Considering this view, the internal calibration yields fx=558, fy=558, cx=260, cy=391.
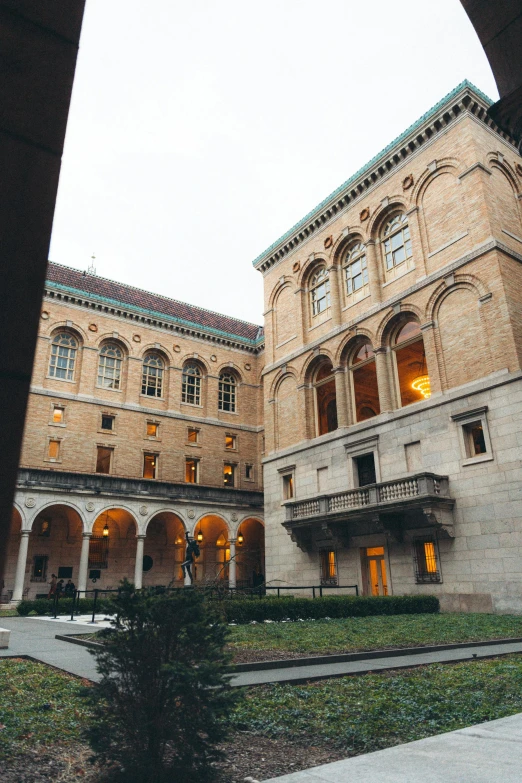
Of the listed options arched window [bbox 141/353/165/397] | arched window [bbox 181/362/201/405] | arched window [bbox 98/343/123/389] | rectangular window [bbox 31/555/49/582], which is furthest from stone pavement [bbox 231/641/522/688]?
arched window [bbox 181/362/201/405]

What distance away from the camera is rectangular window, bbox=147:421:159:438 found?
4075 centimetres

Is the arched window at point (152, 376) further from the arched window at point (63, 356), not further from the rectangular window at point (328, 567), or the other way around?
the rectangular window at point (328, 567)

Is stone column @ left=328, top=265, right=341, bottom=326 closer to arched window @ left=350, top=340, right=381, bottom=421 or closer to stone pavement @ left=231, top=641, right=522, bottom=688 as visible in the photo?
arched window @ left=350, top=340, right=381, bottom=421

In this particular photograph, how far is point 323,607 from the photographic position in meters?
19.1

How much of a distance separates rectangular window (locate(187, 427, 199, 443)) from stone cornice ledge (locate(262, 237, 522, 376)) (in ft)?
37.9

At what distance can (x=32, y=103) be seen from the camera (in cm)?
270

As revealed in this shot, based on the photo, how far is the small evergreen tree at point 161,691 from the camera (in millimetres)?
3793

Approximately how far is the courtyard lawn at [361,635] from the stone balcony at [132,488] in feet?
68.8

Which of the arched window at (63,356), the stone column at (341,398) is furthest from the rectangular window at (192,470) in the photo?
the stone column at (341,398)

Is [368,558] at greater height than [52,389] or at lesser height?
lesser

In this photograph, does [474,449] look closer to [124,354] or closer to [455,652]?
[455,652]

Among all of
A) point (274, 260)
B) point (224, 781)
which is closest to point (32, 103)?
point (224, 781)

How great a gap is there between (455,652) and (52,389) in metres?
32.1

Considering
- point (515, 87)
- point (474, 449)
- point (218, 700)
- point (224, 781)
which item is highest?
point (474, 449)
